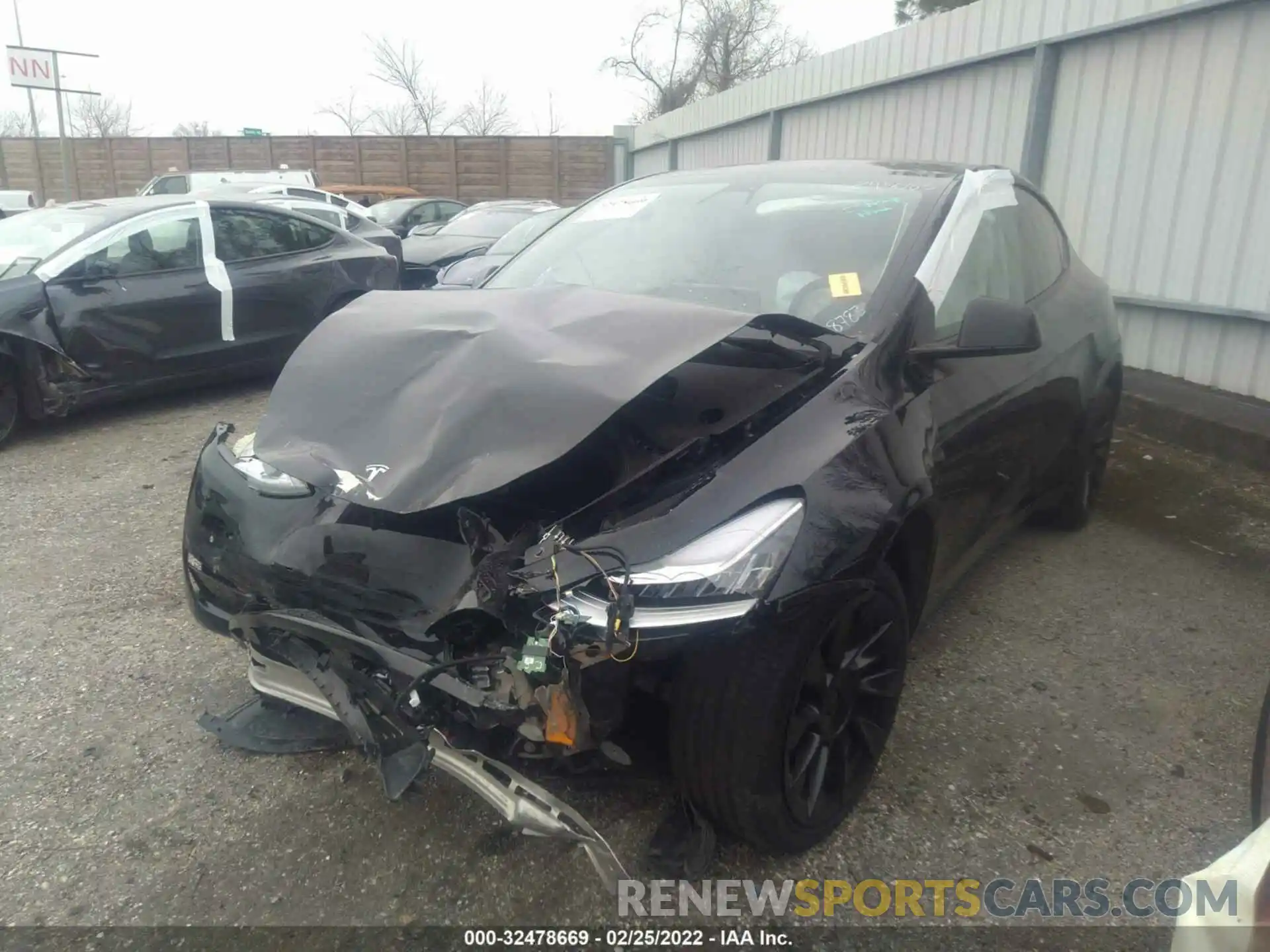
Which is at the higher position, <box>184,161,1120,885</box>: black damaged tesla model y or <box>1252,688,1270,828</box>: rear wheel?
<box>184,161,1120,885</box>: black damaged tesla model y

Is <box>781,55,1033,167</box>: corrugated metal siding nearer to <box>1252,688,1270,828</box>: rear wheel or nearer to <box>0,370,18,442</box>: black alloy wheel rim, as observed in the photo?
<box>1252,688,1270,828</box>: rear wheel

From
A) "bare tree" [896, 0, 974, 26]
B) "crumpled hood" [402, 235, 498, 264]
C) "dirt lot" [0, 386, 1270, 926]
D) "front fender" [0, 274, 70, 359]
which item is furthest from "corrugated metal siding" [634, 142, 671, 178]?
"dirt lot" [0, 386, 1270, 926]

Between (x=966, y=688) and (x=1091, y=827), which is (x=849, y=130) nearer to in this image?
(x=966, y=688)

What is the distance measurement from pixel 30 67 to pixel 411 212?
29.2ft

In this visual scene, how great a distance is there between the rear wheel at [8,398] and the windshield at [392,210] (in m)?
9.92

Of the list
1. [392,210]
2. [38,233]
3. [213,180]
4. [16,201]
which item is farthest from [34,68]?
[38,233]

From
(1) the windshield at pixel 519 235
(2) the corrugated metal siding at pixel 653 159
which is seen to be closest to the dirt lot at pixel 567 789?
(1) the windshield at pixel 519 235

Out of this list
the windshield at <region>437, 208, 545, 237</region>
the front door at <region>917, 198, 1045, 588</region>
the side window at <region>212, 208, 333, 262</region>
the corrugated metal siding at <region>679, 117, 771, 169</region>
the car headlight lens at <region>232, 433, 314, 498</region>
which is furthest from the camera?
the corrugated metal siding at <region>679, 117, 771, 169</region>

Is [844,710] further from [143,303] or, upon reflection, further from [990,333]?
[143,303]

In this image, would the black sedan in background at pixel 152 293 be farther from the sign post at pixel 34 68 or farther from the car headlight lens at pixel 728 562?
the sign post at pixel 34 68

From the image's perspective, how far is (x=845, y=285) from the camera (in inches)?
101

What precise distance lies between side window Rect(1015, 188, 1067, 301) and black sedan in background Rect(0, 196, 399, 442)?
17.2 ft

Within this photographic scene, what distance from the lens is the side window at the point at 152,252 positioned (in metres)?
5.76

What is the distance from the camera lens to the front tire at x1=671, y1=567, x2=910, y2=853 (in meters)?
1.83
